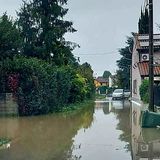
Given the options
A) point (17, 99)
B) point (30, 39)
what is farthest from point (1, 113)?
point (30, 39)

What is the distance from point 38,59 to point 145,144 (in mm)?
22026

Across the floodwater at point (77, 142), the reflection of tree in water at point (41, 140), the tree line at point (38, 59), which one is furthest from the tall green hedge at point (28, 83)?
the floodwater at point (77, 142)

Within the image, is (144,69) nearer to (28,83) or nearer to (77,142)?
(28,83)

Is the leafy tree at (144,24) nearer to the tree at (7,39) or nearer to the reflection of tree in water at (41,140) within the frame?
the tree at (7,39)

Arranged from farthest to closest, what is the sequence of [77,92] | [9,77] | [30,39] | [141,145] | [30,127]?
[77,92]
[30,39]
[9,77]
[30,127]
[141,145]

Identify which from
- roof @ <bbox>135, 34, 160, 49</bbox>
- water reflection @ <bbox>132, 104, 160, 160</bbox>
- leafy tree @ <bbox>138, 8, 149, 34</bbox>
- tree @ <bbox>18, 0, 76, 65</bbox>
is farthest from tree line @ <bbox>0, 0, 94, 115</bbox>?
leafy tree @ <bbox>138, 8, 149, 34</bbox>

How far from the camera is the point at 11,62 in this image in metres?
31.4

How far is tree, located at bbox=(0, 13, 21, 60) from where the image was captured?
31547mm

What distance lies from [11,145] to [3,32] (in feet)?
52.9

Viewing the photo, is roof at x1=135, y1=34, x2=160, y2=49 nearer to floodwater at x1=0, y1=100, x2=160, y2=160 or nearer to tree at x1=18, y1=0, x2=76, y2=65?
tree at x1=18, y1=0, x2=76, y2=65

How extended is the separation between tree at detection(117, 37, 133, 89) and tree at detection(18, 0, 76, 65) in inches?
1741

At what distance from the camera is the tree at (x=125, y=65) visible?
3398 inches

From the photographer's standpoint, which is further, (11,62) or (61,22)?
(61,22)

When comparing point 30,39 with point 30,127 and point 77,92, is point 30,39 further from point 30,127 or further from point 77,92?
point 30,127
